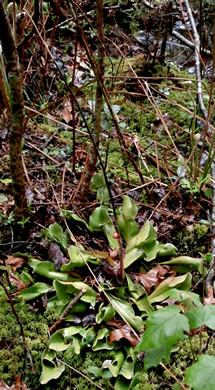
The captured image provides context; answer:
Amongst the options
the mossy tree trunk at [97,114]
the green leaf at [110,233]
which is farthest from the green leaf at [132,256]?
the mossy tree trunk at [97,114]

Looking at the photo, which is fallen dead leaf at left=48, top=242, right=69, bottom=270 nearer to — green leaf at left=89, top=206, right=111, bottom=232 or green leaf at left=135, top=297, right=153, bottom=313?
green leaf at left=89, top=206, right=111, bottom=232

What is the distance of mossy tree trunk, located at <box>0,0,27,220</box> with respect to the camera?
4.33ft

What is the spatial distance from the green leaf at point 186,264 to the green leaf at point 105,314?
39 cm

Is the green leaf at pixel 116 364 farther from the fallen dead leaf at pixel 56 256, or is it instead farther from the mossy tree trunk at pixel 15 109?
the mossy tree trunk at pixel 15 109

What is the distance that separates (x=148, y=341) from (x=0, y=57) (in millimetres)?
1767

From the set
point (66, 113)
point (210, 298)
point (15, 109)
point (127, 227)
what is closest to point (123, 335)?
point (210, 298)

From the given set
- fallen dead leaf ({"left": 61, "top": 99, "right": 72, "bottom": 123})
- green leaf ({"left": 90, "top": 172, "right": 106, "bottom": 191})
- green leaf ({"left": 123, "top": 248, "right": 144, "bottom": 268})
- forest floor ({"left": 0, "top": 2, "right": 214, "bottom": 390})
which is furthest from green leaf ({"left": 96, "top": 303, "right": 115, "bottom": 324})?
fallen dead leaf ({"left": 61, "top": 99, "right": 72, "bottom": 123})

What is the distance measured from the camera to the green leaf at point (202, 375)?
2.25ft

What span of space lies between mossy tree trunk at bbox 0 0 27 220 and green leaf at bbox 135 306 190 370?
1.05 metres

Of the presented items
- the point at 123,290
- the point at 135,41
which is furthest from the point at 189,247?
the point at 135,41

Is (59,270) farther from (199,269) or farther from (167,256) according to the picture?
(199,269)

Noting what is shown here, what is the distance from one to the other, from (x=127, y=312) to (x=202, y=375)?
0.84m

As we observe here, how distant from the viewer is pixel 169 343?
0.76 metres

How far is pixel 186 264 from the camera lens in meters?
1.72
